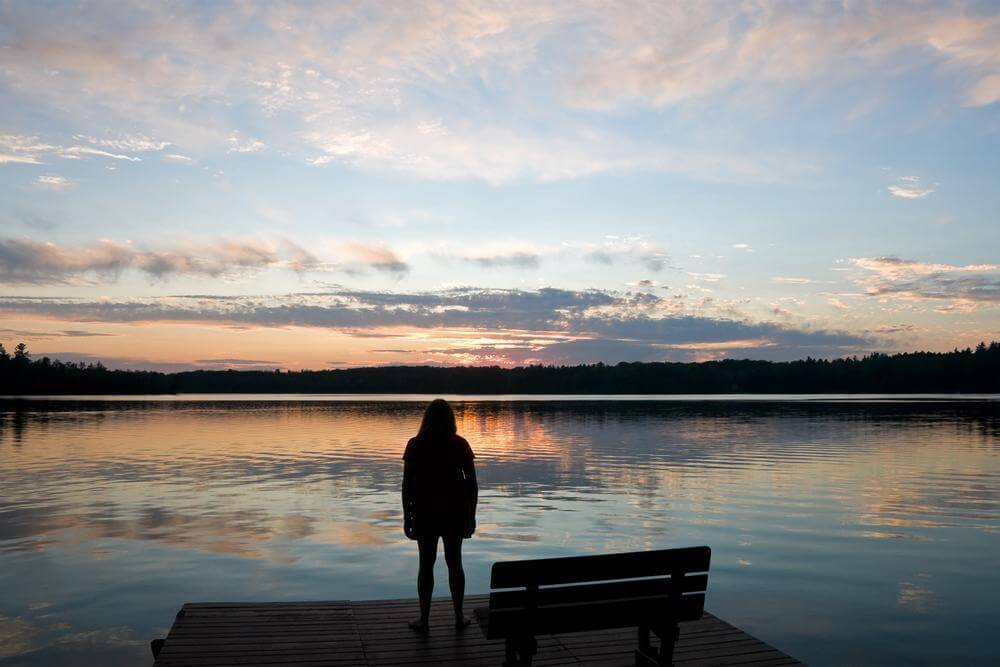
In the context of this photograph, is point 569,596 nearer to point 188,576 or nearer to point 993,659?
point 993,659

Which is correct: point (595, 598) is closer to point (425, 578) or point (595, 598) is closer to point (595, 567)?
point (595, 567)

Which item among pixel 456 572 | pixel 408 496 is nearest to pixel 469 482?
pixel 408 496

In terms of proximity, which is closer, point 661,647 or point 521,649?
point 521,649

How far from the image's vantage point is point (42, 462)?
3681 cm

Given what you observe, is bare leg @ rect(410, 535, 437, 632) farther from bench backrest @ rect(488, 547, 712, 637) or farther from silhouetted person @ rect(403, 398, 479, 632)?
bench backrest @ rect(488, 547, 712, 637)

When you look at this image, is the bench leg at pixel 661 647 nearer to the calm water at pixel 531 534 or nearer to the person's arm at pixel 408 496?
the person's arm at pixel 408 496

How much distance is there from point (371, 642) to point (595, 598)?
9.58ft

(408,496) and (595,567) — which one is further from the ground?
(408,496)

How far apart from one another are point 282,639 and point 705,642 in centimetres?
495

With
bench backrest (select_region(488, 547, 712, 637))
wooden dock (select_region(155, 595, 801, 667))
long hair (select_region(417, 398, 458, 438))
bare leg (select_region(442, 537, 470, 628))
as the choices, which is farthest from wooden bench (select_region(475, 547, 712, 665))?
long hair (select_region(417, 398, 458, 438))

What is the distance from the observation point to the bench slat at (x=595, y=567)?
746cm

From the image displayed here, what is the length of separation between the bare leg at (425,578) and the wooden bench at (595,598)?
→ 1.49 metres

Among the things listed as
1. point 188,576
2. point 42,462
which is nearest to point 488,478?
point 188,576

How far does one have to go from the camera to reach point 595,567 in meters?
7.75
